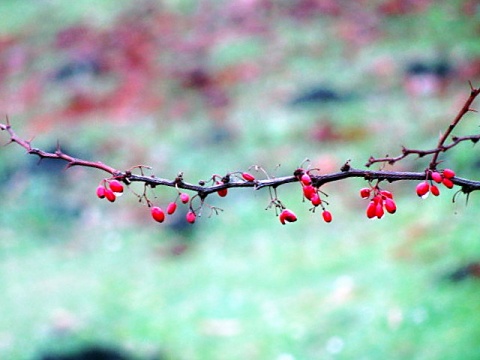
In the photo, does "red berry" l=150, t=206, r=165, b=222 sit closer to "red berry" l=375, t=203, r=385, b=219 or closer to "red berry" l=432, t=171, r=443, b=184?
"red berry" l=375, t=203, r=385, b=219

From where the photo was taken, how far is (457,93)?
11570mm

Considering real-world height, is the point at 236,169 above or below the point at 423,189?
above

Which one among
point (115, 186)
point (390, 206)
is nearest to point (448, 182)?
point (390, 206)

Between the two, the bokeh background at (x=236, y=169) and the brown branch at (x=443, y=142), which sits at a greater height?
the bokeh background at (x=236, y=169)

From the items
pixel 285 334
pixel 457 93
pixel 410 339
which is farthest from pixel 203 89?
pixel 410 339

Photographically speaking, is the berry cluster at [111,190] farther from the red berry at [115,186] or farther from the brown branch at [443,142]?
the brown branch at [443,142]

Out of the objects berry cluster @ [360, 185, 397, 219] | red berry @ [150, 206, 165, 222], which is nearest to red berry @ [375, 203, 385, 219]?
berry cluster @ [360, 185, 397, 219]

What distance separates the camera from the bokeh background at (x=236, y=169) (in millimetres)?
7391

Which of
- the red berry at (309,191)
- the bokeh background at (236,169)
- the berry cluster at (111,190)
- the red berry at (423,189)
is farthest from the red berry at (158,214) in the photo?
the bokeh background at (236,169)

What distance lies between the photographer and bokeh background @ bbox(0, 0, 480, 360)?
7391mm

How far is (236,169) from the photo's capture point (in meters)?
11.2

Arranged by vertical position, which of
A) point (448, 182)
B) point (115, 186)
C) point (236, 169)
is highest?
point (236, 169)

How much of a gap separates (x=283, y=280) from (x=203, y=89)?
604 cm

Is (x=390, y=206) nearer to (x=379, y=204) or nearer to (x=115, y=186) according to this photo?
(x=379, y=204)
